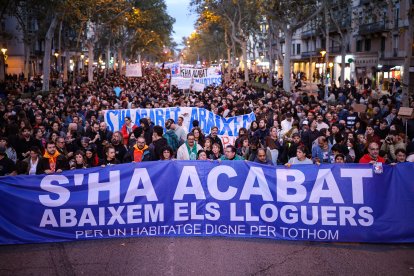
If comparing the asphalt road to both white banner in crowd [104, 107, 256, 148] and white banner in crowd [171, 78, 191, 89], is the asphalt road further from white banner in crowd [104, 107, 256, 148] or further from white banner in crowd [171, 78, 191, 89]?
white banner in crowd [171, 78, 191, 89]

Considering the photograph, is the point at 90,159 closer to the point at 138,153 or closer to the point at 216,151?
the point at 138,153

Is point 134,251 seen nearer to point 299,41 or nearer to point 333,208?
point 333,208

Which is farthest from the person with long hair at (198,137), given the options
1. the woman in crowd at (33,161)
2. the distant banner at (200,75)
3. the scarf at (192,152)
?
the distant banner at (200,75)

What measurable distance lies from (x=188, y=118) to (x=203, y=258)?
927cm

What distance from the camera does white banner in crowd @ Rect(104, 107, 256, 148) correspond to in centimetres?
1580

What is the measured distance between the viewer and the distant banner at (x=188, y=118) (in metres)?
15.8

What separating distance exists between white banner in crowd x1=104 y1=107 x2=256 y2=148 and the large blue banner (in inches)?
296

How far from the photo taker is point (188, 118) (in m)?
16.3

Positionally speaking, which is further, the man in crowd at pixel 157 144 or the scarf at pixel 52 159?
the man in crowd at pixel 157 144

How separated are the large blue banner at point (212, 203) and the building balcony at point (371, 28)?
42646mm

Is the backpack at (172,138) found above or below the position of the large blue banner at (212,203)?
above

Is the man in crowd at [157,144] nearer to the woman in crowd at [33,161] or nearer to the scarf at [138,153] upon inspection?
the scarf at [138,153]

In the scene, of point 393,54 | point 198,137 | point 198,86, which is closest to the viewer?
point 198,137

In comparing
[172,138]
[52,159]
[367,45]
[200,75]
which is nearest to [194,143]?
[172,138]
